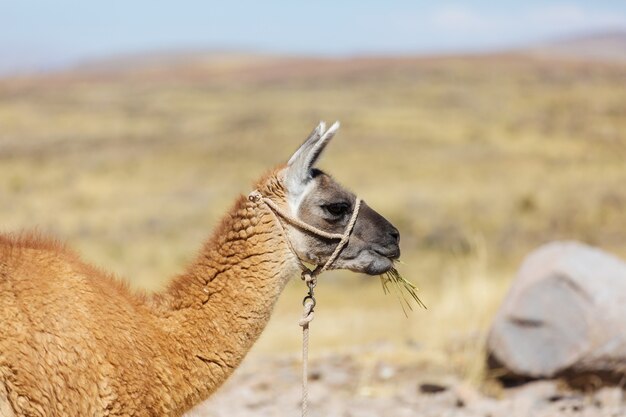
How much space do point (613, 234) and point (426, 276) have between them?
522 centimetres

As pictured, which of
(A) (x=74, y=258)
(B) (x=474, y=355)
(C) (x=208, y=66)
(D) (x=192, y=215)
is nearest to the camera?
(A) (x=74, y=258)

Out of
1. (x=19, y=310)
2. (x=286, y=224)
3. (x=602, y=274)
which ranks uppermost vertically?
(x=286, y=224)

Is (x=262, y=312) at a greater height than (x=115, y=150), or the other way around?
(x=262, y=312)

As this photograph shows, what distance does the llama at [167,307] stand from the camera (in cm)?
373

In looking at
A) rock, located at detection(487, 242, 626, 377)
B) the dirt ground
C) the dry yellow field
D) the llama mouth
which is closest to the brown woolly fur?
the llama mouth

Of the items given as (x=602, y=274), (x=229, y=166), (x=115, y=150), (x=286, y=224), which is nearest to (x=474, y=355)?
Answer: (x=602, y=274)

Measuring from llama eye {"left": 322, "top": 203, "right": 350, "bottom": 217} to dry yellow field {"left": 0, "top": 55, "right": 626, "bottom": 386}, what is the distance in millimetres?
3965

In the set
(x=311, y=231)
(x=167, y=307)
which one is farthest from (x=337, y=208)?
(x=167, y=307)

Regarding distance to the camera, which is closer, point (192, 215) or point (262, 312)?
point (262, 312)

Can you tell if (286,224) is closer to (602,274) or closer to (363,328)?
(602,274)

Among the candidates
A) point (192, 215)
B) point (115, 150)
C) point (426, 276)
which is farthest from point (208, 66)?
point (426, 276)

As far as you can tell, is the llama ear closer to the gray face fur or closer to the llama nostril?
the gray face fur

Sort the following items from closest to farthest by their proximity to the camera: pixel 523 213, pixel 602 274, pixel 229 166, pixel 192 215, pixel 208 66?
pixel 602 274 < pixel 523 213 < pixel 192 215 < pixel 229 166 < pixel 208 66

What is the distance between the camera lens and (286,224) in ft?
15.2
